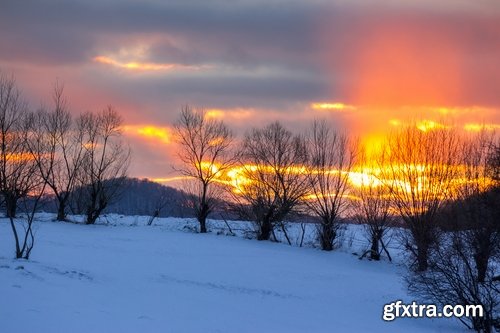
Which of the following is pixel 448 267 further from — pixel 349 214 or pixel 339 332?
pixel 349 214

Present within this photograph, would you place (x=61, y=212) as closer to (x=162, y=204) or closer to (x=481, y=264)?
(x=162, y=204)

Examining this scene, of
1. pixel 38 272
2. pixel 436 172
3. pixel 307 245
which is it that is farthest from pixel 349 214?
pixel 38 272

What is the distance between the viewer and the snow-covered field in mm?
13883

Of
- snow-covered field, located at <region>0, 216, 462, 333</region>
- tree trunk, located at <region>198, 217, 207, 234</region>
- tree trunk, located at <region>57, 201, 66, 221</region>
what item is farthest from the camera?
tree trunk, located at <region>57, 201, 66, 221</region>

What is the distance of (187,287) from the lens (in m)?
21.0

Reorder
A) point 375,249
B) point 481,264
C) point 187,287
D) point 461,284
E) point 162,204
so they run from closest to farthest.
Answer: point 461,284 < point 481,264 < point 187,287 < point 375,249 < point 162,204

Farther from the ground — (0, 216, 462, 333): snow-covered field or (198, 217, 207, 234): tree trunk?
(198, 217, 207, 234): tree trunk

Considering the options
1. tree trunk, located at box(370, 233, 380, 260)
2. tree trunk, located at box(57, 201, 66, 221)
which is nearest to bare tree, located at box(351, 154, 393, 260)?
tree trunk, located at box(370, 233, 380, 260)

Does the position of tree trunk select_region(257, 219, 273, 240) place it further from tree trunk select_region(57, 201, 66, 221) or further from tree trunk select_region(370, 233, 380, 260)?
tree trunk select_region(57, 201, 66, 221)

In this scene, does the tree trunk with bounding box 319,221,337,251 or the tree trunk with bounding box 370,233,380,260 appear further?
the tree trunk with bounding box 319,221,337,251

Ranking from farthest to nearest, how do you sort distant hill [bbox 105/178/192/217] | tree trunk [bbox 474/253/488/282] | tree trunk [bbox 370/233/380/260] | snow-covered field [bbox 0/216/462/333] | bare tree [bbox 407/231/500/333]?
1. distant hill [bbox 105/178/192/217]
2. tree trunk [bbox 370/233/380/260]
3. tree trunk [bbox 474/253/488/282]
4. bare tree [bbox 407/231/500/333]
5. snow-covered field [bbox 0/216/462/333]

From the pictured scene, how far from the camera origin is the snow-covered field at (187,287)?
1388 cm

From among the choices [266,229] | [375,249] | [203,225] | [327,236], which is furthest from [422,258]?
[203,225]

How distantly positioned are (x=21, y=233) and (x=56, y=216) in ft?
47.5
